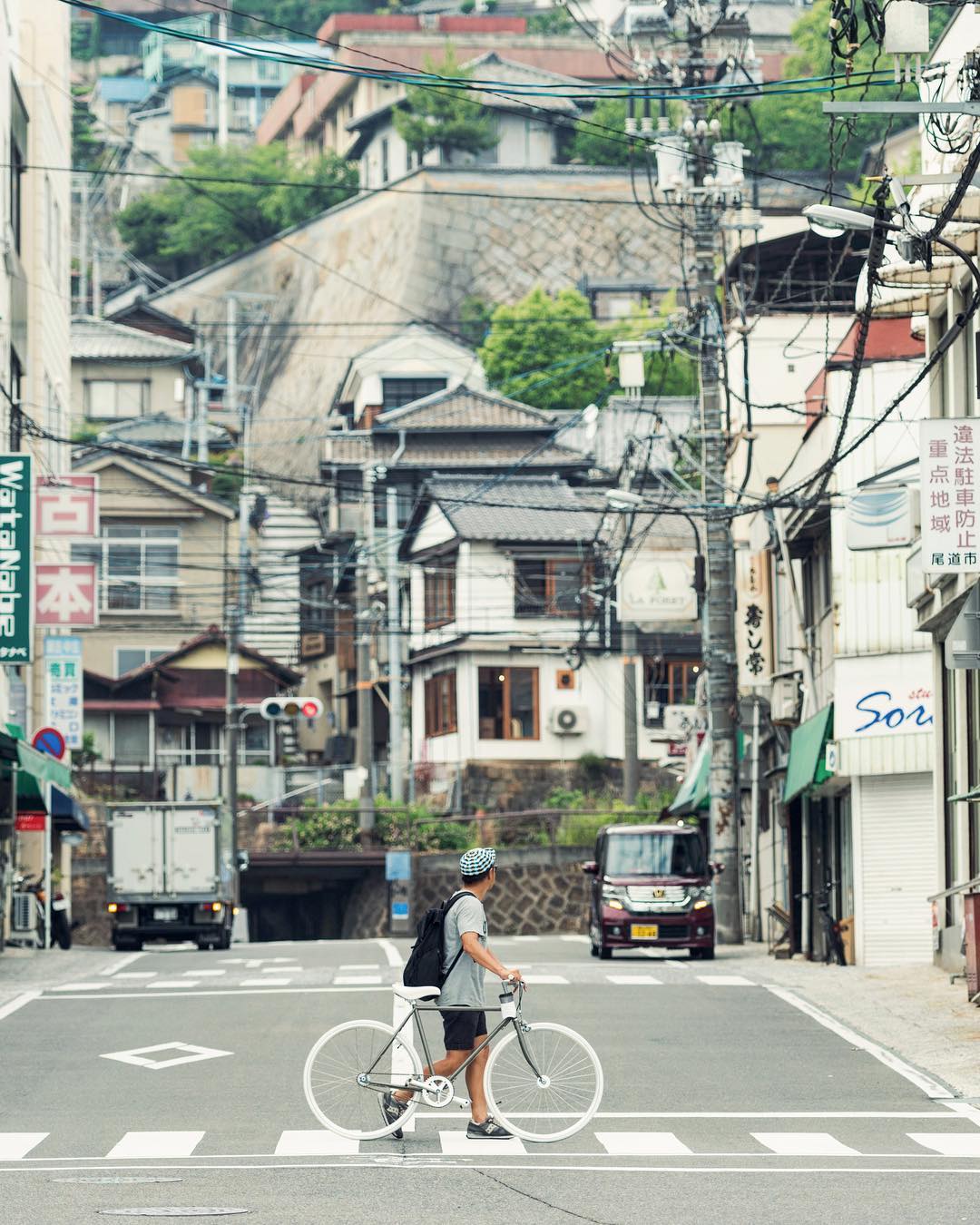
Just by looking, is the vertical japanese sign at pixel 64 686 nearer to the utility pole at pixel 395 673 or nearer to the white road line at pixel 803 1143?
the utility pole at pixel 395 673

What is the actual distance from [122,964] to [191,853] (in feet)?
25.4

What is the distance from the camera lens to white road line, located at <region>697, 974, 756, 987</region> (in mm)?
25125

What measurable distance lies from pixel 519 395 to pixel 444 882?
1112 inches

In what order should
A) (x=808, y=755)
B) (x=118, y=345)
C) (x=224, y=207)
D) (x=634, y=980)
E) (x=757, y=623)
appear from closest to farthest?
1. (x=634, y=980)
2. (x=808, y=755)
3. (x=757, y=623)
4. (x=118, y=345)
5. (x=224, y=207)

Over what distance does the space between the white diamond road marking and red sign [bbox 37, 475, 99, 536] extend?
60.2ft

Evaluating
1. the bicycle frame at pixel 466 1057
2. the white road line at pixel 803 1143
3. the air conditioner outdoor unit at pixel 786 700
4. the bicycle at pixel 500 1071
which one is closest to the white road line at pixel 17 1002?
the bicycle at pixel 500 1071

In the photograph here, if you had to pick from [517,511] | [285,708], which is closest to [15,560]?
[285,708]

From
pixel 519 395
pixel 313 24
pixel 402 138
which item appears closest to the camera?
pixel 519 395

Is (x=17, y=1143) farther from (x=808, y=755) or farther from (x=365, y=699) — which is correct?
(x=365, y=699)

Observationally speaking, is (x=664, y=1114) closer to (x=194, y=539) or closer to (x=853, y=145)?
(x=194, y=539)

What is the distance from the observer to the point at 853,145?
9225 cm

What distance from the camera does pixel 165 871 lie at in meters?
39.4

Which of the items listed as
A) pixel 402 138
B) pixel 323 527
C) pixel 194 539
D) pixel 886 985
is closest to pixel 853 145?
pixel 402 138

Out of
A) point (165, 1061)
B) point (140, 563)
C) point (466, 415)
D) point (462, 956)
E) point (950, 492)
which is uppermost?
point (466, 415)
